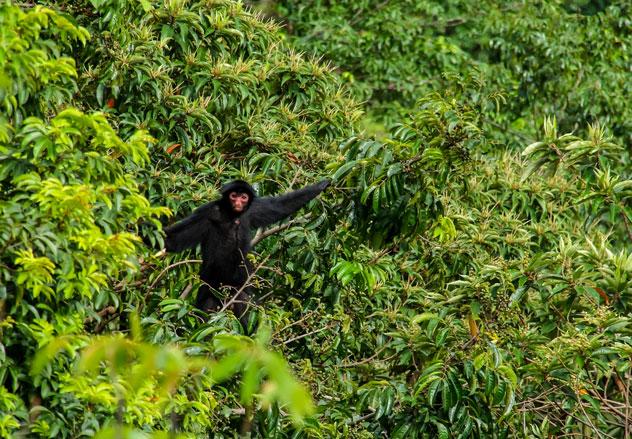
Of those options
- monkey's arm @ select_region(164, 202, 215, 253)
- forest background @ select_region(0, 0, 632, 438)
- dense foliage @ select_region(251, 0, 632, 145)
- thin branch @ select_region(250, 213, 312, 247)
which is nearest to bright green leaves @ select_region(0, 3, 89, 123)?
forest background @ select_region(0, 0, 632, 438)

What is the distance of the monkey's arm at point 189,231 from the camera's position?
883 cm


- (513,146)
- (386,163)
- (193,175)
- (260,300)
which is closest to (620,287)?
(386,163)

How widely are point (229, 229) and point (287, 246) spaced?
1.92 feet

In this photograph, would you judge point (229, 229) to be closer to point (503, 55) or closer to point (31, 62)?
point (31, 62)

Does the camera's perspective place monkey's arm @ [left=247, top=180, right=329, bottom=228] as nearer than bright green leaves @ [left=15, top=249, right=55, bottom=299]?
No

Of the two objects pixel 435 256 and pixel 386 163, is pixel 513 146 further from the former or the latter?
pixel 386 163

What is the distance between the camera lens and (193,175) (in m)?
9.49

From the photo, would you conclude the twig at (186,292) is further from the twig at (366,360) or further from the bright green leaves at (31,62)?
the bright green leaves at (31,62)

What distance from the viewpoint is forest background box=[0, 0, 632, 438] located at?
575 cm

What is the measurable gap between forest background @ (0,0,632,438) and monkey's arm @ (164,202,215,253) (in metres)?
0.16

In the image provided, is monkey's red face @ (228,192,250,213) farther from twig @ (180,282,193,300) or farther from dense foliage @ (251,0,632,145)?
dense foliage @ (251,0,632,145)

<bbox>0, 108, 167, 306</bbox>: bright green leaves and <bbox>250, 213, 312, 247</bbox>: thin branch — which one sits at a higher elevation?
<bbox>0, 108, 167, 306</bbox>: bright green leaves

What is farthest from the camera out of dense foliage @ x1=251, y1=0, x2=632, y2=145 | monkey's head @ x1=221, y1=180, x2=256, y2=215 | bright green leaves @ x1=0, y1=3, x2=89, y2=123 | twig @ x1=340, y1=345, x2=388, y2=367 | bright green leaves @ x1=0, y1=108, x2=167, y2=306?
dense foliage @ x1=251, y1=0, x2=632, y2=145

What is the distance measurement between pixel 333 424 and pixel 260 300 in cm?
132
